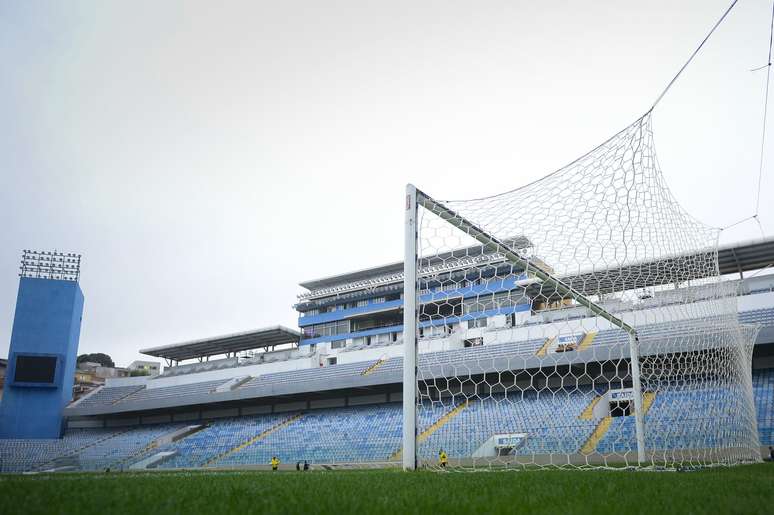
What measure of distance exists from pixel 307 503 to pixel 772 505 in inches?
118

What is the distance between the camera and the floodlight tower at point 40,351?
106ft

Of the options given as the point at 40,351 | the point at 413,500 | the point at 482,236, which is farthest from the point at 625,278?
the point at 40,351

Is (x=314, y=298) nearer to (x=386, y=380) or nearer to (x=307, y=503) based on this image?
(x=386, y=380)

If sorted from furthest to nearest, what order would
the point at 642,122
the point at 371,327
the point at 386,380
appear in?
the point at 371,327 → the point at 386,380 → the point at 642,122

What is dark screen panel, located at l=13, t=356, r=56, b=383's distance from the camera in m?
32.2

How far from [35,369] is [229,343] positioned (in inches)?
553

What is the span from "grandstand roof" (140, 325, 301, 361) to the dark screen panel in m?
11.6

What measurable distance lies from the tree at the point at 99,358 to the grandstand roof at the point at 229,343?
53160 mm

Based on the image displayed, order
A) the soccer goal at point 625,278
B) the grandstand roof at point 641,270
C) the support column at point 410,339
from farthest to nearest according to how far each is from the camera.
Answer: the grandstand roof at point 641,270 < the soccer goal at point 625,278 < the support column at point 410,339

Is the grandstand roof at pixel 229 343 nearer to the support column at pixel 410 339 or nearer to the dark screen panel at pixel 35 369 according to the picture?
the dark screen panel at pixel 35 369

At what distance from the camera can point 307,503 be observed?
352 centimetres

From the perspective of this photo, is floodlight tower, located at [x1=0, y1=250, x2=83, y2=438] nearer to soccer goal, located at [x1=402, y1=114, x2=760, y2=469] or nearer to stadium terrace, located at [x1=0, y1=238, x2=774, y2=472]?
stadium terrace, located at [x1=0, y1=238, x2=774, y2=472]

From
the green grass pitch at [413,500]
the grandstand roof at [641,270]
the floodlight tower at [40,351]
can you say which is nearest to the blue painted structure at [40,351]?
the floodlight tower at [40,351]

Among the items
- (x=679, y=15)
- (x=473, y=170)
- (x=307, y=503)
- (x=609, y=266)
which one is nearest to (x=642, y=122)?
(x=679, y=15)
